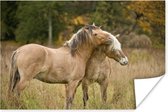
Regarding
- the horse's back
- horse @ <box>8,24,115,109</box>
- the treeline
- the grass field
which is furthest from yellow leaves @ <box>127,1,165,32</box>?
the horse's back

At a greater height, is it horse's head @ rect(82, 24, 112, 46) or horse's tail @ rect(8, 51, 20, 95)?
horse's head @ rect(82, 24, 112, 46)

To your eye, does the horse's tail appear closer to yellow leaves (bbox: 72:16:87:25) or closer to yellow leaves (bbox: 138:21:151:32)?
yellow leaves (bbox: 72:16:87:25)

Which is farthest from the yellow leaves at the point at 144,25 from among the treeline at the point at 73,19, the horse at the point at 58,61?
the horse at the point at 58,61

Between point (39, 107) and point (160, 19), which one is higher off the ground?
point (160, 19)

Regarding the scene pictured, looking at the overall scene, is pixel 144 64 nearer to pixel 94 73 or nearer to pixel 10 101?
pixel 94 73

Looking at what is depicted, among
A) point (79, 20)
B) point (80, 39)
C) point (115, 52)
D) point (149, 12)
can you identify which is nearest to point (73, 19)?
point (79, 20)

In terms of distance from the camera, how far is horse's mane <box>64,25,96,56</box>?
3318 mm

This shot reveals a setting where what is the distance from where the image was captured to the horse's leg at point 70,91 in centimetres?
337

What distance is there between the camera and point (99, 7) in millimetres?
3492

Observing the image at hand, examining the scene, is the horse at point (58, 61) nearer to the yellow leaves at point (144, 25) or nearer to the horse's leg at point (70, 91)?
the horse's leg at point (70, 91)

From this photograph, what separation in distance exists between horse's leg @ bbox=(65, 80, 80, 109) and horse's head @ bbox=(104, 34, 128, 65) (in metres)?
0.22

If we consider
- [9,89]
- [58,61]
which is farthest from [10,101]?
[58,61]

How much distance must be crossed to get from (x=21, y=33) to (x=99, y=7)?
0.44 metres

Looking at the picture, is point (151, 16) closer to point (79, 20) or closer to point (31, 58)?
point (79, 20)
